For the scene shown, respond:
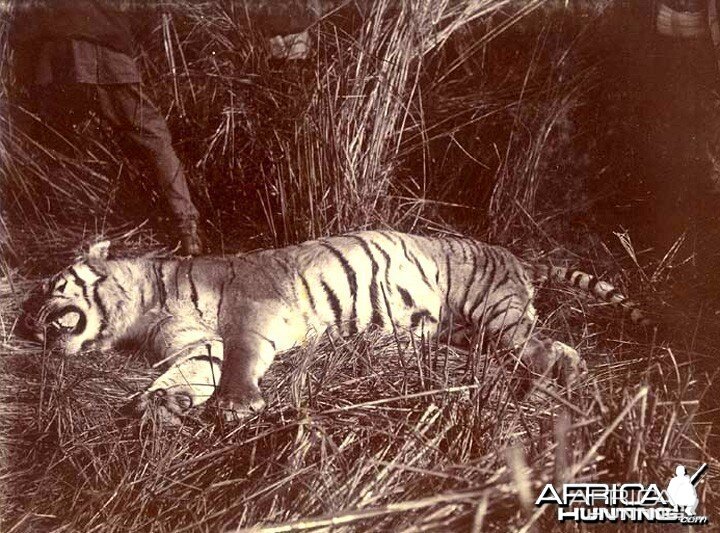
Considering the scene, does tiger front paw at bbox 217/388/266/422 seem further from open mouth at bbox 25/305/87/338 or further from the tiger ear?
the tiger ear

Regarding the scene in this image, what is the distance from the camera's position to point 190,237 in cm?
254

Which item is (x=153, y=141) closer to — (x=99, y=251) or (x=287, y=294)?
(x=99, y=251)

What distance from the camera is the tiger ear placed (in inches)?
98.7

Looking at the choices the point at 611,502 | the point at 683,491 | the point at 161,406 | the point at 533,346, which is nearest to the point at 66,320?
the point at 161,406

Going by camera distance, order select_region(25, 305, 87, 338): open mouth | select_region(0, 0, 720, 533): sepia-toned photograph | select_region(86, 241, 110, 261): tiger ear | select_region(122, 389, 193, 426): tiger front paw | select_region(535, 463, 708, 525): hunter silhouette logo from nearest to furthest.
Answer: select_region(535, 463, 708, 525): hunter silhouette logo < select_region(0, 0, 720, 533): sepia-toned photograph < select_region(122, 389, 193, 426): tiger front paw < select_region(25, 305, 87, 338): open mouth < select_region(86, 241, 110, 261): tiger ear

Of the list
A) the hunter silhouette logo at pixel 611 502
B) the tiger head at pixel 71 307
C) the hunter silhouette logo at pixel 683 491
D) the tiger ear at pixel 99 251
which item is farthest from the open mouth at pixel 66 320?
the hunter silhouette logo at pixel 683 491

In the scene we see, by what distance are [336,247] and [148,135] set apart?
0.74m

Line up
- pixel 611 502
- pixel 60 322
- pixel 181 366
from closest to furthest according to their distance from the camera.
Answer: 1. pixel 611 502
2. pixel 181 366
3. pixel 60 322

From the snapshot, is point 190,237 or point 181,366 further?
point 190,237

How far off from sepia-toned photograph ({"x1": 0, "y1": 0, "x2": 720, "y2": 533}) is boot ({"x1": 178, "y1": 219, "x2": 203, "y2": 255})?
0.01 metres

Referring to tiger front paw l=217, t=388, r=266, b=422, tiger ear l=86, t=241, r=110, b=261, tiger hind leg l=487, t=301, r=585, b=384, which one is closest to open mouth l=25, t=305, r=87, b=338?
tiger ear l=86, t=241, r=110, b=261

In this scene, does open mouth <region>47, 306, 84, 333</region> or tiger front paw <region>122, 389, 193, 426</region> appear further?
open mouth <region>47, 306, 84, 333</region>

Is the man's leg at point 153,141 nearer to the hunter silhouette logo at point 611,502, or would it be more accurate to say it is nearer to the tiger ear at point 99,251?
the tiger ear at point 99,251

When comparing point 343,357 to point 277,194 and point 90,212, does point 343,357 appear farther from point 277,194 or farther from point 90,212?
point 90,212
